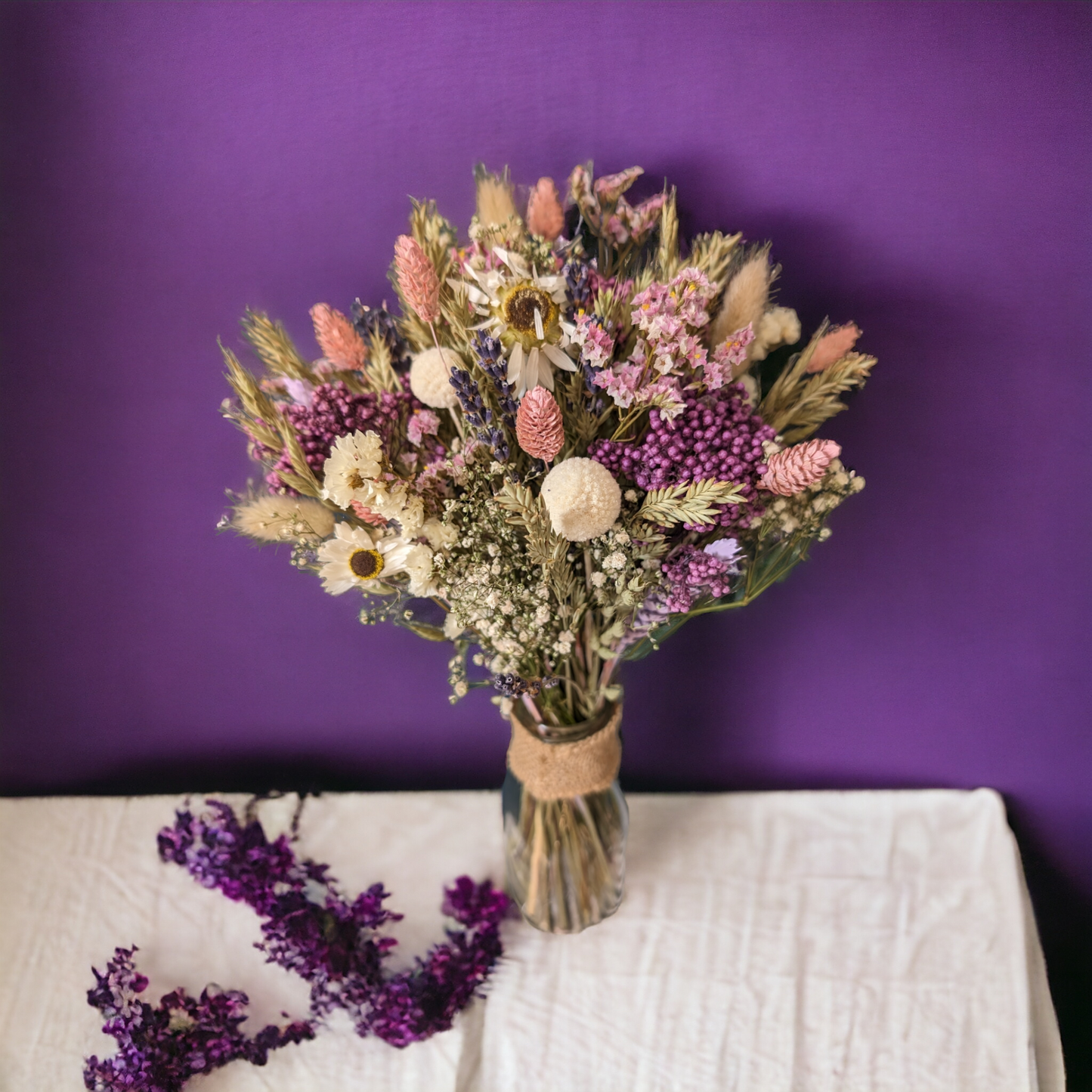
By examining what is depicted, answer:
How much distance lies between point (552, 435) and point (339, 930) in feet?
2.46

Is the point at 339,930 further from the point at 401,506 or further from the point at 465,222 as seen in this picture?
the point at 465,222

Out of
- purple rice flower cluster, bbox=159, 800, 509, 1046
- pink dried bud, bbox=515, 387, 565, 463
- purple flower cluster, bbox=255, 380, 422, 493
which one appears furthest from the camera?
purple rice flower cluster, bbox=159, 800, 509, 1046

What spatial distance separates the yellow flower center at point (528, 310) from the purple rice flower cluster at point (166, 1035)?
2.86 ft

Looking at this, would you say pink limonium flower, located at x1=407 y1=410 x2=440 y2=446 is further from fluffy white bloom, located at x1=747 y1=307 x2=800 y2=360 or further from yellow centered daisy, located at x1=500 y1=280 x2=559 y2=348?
fluffy white bloom, located at x1=747 y1=307 x2=800 y2=360

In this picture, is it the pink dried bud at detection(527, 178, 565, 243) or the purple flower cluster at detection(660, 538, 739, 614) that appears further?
the pink dried bud at detection(527, 178, 565, 243)

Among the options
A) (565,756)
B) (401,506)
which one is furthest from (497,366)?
(565,756)

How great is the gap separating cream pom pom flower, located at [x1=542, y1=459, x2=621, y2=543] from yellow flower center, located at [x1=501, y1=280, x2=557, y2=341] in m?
0.12

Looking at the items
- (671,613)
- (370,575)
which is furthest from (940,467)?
(370,575)

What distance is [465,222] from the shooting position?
3.02ft

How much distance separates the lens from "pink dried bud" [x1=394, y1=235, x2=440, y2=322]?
2.26ft

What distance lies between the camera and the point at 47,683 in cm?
117

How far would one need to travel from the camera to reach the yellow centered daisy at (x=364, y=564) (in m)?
0.71

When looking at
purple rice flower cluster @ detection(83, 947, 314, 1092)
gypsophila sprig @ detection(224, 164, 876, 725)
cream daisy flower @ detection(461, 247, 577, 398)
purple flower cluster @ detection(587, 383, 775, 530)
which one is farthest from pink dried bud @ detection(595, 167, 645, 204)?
purple rice flower cluster @ detection(83, 947, 314, 1092)

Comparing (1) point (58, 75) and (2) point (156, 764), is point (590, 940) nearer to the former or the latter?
(2) point (156, 764)
